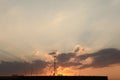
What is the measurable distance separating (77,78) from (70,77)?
2231 millimetres

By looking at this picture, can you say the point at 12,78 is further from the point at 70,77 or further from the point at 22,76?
the point at 70,77

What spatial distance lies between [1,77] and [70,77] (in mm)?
→ 20953

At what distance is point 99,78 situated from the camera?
4424 inches

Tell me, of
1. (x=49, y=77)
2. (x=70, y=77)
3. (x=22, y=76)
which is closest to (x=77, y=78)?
(x=70, y=77)

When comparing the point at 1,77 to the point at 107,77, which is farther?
the point at 107,77

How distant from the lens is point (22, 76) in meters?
108

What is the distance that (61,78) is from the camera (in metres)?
109

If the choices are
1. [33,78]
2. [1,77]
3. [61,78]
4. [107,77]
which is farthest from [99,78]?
[1,77]

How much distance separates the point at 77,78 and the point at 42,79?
11.1 m

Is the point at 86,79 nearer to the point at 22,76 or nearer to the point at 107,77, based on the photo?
the point at 107,77

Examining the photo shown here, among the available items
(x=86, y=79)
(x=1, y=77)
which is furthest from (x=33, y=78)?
(x=86, y=79)

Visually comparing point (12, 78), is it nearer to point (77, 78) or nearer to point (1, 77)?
point (1, 77)

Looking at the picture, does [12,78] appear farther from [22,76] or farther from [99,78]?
[99,78]

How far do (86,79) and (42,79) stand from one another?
14.1 meters
